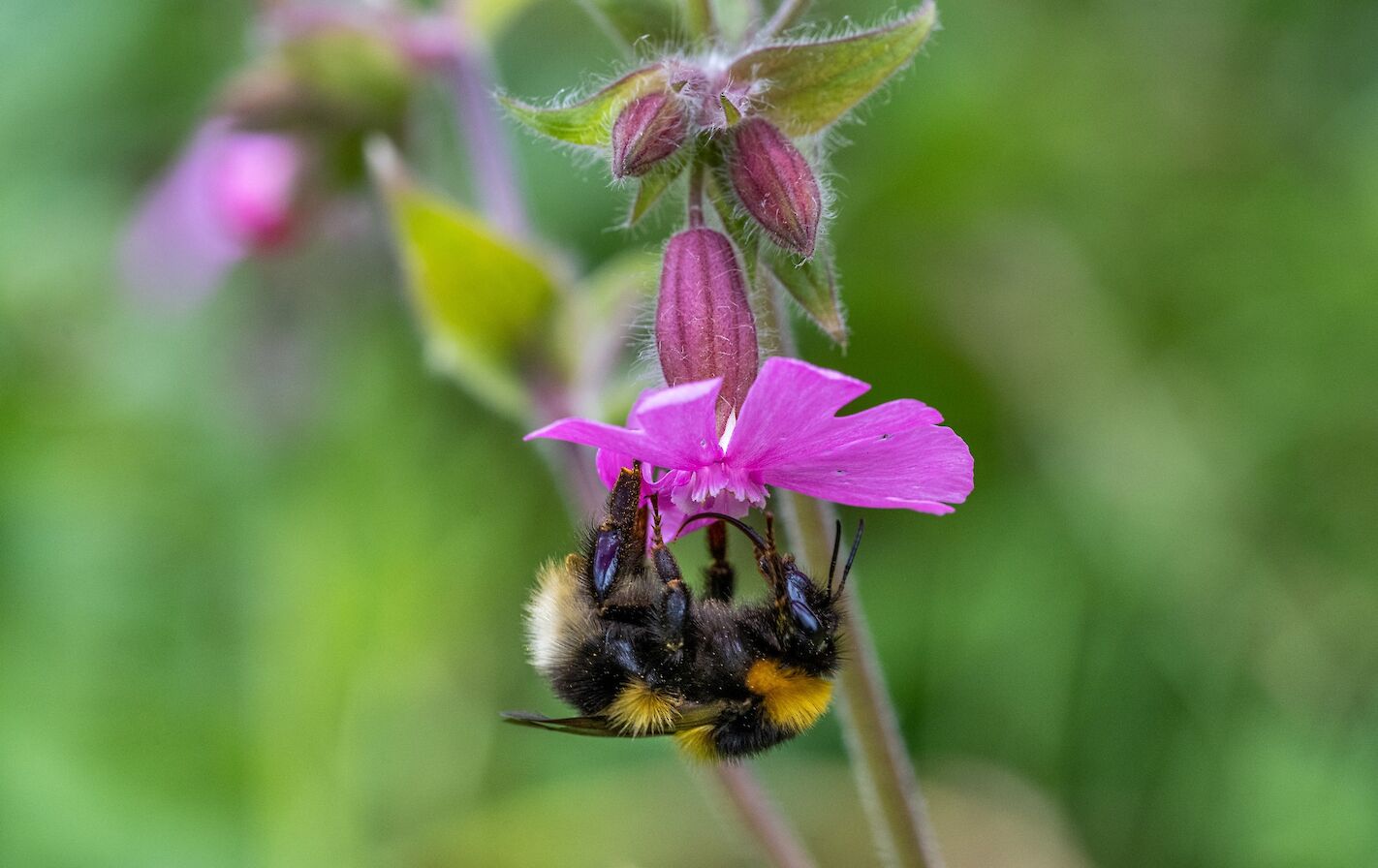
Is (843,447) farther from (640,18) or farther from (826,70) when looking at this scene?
(640,18)

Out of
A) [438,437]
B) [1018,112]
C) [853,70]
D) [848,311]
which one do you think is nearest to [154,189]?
[438,437]

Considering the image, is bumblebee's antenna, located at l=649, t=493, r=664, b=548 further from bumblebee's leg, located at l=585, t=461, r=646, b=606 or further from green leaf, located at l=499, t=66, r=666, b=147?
green leaf, located at l=499, t=66, r=666, b=147

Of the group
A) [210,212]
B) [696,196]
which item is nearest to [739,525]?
[696,196]

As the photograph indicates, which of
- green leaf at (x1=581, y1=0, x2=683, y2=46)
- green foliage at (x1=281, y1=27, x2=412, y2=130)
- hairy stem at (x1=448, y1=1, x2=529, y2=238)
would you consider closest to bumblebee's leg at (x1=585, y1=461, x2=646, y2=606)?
green leaf at (x1=581, y1=0, x2=683, y2=46)

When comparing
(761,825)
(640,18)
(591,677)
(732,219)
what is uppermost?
(640,18)

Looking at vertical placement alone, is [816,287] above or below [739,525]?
above

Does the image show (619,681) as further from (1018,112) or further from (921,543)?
(1018,112)
